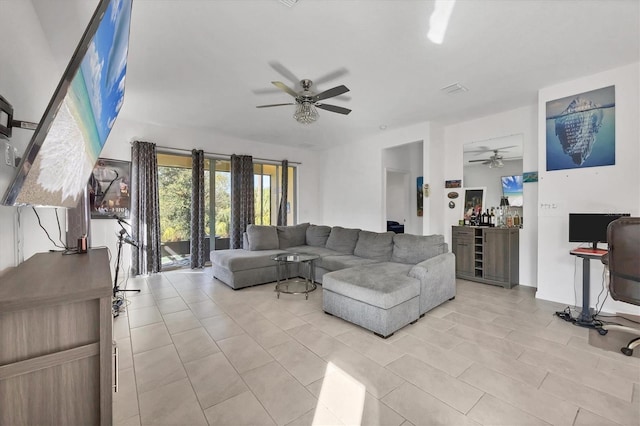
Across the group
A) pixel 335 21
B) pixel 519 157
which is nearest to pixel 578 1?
pixel 335 21

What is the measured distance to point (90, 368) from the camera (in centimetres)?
89

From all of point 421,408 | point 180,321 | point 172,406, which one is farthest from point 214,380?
point 421,408

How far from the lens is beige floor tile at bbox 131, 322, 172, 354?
2.42m

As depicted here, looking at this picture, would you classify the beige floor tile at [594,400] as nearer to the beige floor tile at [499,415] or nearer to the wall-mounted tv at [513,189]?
the beige floor tile at [499,415]

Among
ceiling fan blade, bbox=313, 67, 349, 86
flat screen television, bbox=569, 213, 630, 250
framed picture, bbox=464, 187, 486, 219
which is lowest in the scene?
flat screen television, bbox=569, 213, 630, 250

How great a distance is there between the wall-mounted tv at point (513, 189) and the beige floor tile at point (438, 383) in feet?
11.4

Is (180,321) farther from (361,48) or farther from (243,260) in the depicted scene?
(361,48)

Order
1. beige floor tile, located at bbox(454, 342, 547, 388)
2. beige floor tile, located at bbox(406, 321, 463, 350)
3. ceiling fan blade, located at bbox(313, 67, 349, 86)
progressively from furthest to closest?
ceiling fan blade, located at bbox(313, 67, 349, 86), beige floor tile, located at bbox(406, 321, 463, 350), beige floor tile, located at bbox(454, 342, 547, 388)

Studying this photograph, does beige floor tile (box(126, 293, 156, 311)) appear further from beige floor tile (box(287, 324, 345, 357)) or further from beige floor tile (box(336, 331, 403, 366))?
beige floor tile (box(336, 331, 403, 366))

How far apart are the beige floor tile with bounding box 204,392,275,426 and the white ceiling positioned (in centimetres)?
284

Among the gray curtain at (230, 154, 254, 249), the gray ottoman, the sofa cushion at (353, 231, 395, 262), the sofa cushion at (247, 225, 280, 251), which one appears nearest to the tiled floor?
the gray ottoman

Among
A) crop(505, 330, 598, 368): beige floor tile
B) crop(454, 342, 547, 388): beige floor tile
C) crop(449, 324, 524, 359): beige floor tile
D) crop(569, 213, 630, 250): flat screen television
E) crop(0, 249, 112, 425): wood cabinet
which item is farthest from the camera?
crop(569, 213, 630, 250): flat screen television

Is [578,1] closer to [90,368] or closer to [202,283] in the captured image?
[90,368]

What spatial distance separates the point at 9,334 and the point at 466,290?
4582 mm
